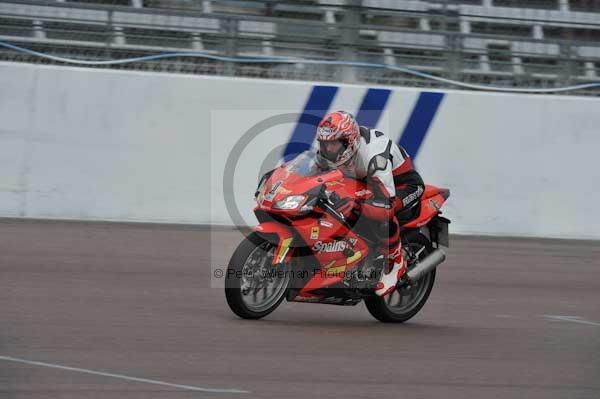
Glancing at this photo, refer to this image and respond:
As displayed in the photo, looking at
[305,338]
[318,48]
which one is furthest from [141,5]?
[305,338]

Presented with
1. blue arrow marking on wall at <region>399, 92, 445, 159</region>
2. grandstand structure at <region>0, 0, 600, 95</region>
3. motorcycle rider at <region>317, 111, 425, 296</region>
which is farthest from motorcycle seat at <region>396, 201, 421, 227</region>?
grandstand structure at <region>0, 0, 600, 95</region>

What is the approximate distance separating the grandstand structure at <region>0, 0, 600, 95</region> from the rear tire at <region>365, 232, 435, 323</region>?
6.02 meters

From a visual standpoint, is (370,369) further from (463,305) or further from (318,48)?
(318,48)

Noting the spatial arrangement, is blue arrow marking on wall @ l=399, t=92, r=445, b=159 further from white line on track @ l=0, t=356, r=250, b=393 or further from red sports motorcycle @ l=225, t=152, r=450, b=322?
white line on track @ l=0, t=356, r=250, b=393

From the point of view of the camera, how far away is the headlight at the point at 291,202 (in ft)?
23.8

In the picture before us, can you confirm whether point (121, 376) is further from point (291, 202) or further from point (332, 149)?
point (332, 149)

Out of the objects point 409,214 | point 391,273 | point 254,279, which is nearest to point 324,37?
point 409,214

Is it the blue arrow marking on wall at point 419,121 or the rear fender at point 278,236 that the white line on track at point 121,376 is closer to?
the rear fender at point 278,236

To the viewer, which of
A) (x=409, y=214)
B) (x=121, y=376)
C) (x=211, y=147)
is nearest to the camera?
(x=121, y=376)

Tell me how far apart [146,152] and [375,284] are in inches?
231

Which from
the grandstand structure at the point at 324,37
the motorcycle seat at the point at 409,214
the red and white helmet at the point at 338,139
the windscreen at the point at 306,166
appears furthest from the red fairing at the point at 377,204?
the grandstand structure at the point at 324,37

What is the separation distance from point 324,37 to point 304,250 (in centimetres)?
754

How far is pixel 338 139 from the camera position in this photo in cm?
751

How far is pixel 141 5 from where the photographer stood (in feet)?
49.4
